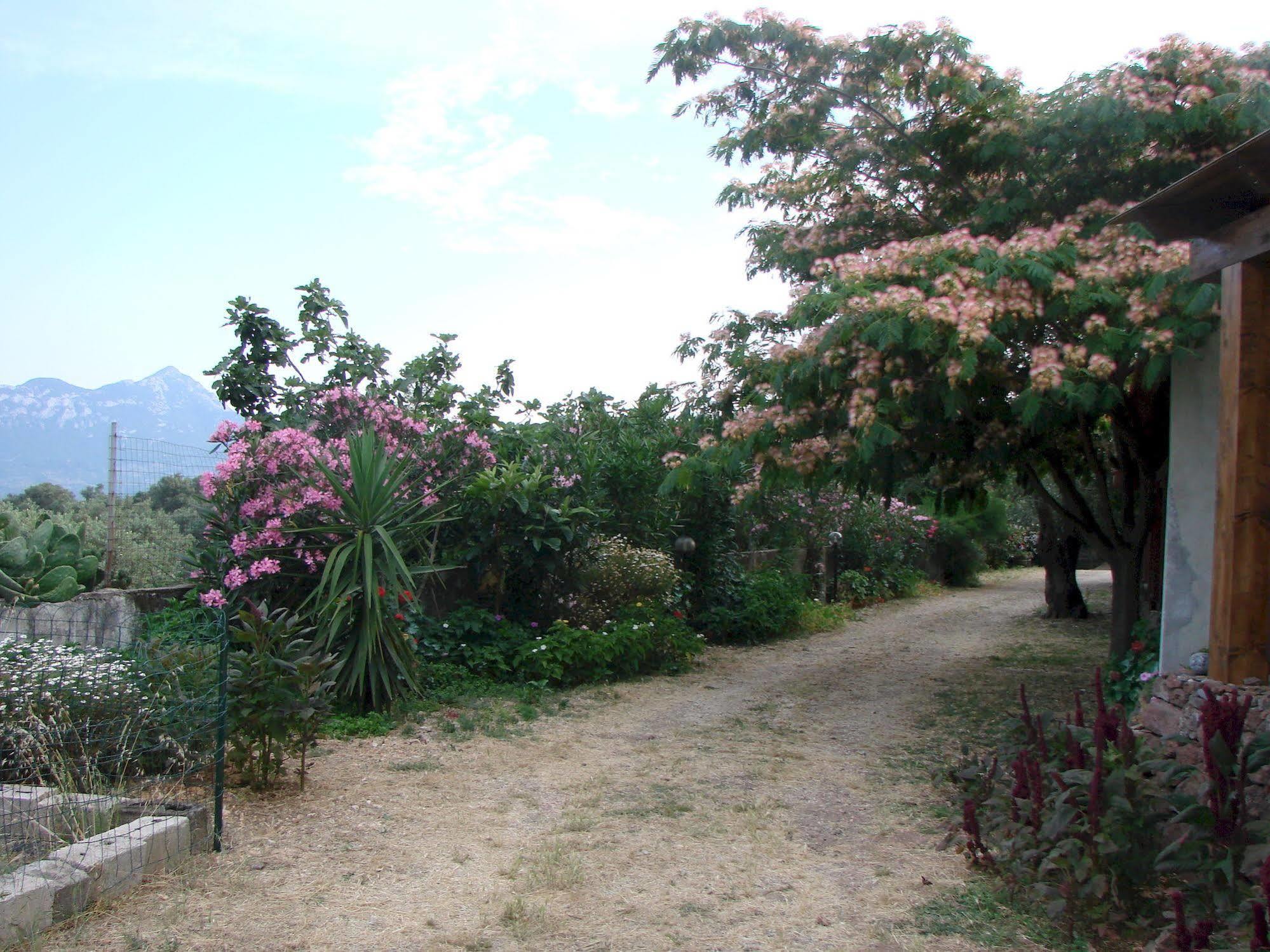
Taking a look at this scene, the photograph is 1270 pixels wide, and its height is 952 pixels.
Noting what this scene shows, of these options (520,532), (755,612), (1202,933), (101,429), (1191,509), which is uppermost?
(101,429)

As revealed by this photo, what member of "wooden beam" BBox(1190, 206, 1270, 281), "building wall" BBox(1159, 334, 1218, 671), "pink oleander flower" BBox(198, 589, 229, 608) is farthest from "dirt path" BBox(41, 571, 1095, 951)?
"wooden beam" BBox(1190, 206, 1270, 281)

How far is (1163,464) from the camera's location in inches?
274

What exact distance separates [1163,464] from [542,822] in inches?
208

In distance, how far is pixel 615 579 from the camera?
8.94 metres

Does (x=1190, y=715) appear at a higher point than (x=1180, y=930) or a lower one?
higher

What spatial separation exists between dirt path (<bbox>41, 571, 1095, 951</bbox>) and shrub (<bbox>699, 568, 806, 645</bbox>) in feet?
11.6

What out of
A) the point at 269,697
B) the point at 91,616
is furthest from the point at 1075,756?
the point at 91,616

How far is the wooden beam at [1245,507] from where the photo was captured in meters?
4.04

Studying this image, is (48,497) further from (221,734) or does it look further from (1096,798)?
(1096,798)

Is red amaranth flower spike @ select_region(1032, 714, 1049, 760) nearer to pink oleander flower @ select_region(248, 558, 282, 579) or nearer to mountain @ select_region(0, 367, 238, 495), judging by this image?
pink oleander flower @ select_region(248, 558, 282, 579)

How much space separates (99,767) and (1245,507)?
5.39m

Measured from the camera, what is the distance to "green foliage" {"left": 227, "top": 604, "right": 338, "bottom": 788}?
4.52 m

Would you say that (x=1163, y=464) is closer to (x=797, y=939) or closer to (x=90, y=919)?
(x=797, y=939)

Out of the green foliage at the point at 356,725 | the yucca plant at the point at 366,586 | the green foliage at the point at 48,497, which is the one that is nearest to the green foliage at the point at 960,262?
the yucca plant at the point at 366,586
